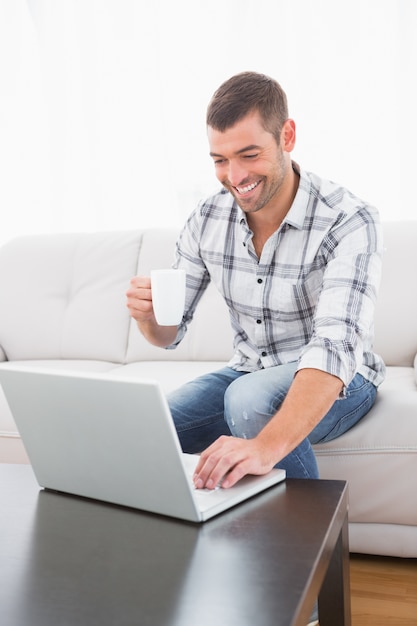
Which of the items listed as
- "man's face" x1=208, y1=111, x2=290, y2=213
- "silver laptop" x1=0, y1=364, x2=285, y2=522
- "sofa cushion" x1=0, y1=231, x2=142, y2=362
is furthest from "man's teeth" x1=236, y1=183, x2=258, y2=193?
"sofa cushion" x1=0, y1=231, x2=142, y2=362

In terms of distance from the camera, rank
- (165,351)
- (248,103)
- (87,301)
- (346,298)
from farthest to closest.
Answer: (87,301) → (165,351) → (248,103) → (346,298)

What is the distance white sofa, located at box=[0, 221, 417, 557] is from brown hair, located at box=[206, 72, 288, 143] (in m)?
0.69

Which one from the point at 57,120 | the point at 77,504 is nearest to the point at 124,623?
the point at 77,504

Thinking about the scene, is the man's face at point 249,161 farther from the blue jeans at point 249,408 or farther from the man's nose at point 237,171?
the blue jeans at point 249,408

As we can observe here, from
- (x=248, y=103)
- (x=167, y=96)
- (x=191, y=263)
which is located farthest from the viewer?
(x=167, y=96)

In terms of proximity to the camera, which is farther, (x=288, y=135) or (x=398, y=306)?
(x=398, y=306)

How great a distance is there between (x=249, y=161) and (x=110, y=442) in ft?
2.56

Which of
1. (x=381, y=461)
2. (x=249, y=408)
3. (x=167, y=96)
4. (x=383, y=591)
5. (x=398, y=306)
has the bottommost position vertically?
(x=383, y=591)

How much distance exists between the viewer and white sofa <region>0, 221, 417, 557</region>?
157cm

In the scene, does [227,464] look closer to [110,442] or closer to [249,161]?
[110,442]

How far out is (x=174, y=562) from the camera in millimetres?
807

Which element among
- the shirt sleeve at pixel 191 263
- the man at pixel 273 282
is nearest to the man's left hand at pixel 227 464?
the man at pixel 273 282

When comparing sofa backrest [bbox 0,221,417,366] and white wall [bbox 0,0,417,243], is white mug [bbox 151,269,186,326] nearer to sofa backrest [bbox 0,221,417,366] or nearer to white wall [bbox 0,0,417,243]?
sofa backrest [bbox 0,221,417,366]

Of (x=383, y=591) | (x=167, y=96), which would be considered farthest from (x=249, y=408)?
(x=167, y=96)
